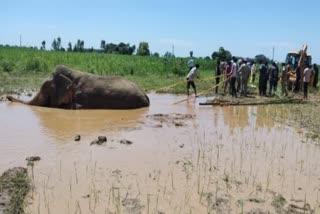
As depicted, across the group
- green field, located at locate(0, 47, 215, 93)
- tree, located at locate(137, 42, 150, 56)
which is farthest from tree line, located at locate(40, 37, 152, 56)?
green field, located at locate(0, 47, 215, 93)

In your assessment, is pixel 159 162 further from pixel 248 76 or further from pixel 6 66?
pixel 6 66

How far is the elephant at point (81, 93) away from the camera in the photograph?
13.7 meters

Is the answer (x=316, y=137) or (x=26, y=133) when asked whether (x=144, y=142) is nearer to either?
(x=26, y=133)

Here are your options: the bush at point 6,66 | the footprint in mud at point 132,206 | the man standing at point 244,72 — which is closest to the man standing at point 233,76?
the man standing at point 244,72

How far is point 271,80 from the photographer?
778 inches

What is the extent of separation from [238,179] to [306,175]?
1262 mm

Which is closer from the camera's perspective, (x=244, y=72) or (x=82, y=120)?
(x=82, y=120)

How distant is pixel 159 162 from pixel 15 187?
2.56 meters

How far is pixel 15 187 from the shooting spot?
5793 mm

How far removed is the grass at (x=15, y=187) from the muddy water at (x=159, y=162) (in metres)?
0.12

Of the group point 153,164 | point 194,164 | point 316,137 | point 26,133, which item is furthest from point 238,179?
point 26,133

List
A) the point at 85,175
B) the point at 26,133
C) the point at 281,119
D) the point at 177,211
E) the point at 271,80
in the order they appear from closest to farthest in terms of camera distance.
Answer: the point at 177,211, the point at 85,175, the point at 26,133, the point at 281,119, the point at 271,80

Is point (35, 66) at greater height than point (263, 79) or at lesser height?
greater

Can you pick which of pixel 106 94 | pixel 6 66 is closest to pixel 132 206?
pixel 106 94
